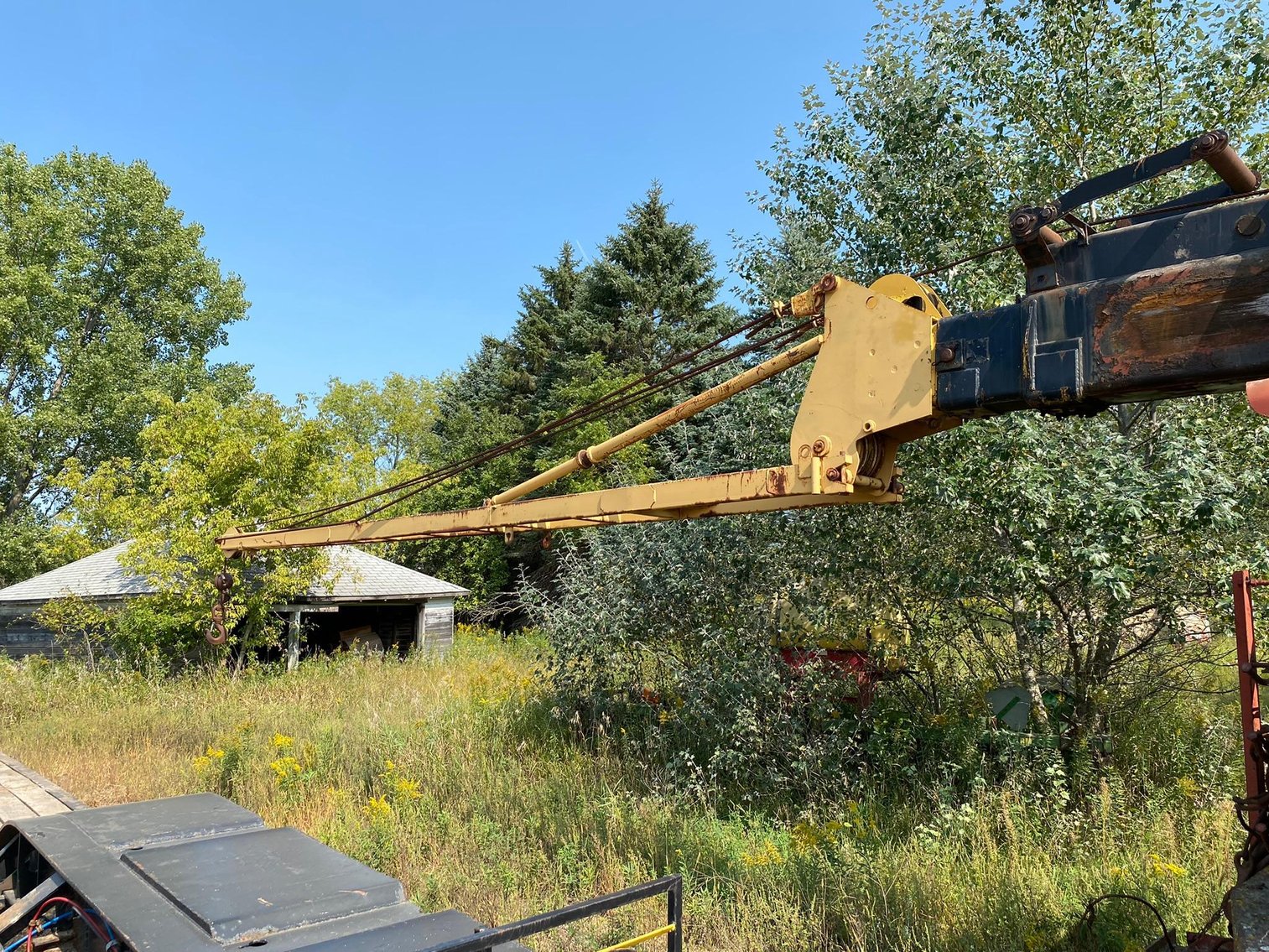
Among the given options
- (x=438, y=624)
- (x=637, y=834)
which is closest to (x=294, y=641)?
(x=438, y=624)

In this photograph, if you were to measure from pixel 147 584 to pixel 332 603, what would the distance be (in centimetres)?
370

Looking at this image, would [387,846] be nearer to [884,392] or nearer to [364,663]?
[884,392]

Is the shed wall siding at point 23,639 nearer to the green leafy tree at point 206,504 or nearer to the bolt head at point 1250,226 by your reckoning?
the green leafy tree at point 206,504

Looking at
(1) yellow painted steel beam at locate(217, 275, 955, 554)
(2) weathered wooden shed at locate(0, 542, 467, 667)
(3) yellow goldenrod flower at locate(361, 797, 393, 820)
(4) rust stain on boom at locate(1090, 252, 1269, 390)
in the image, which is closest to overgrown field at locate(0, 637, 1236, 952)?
(3) yellow goldenrod flower at locate(361, 797, 393, 820)

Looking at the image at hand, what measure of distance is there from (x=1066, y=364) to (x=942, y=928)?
143 inches

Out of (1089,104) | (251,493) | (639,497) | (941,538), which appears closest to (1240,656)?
(639,497)

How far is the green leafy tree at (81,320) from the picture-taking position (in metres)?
27.5

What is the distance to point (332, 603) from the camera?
18.9 metres

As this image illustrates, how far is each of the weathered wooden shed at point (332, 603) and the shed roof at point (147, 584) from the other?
2 centimetres

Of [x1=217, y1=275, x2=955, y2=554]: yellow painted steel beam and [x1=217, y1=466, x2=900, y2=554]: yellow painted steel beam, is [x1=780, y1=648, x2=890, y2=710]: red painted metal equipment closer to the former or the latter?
[x1=217, y1=466, x2=900, y2=554]: yellow painted steel beam

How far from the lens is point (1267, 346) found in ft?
7.95

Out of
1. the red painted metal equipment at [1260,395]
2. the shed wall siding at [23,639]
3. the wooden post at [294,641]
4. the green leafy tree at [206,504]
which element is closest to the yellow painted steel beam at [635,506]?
the red painted metal equipment at [1260,395]

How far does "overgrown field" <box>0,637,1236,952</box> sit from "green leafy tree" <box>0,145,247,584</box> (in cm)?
2043

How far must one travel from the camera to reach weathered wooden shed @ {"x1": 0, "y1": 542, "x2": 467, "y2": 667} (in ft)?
58.1
